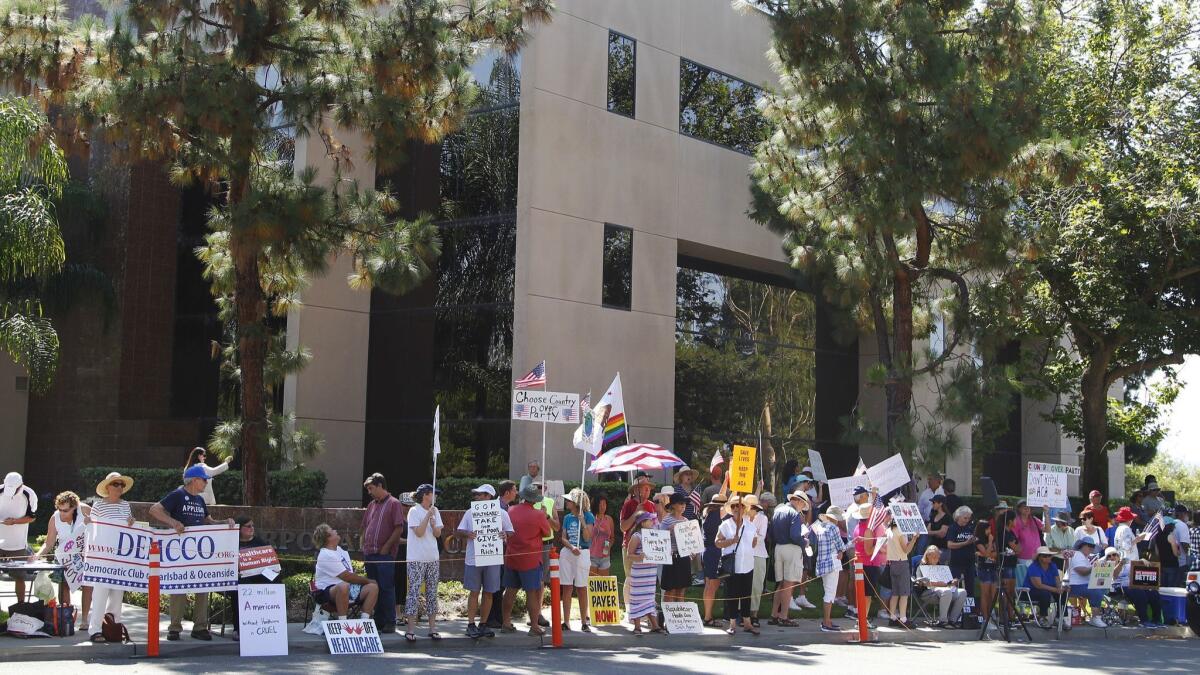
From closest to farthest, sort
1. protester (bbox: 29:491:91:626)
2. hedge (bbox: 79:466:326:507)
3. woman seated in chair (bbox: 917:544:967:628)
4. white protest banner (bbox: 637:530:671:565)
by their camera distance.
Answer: protester (bbox: 29:491:91:626)
white protest banner (bbox: 637:530:671:565)
woman seated in chair (bbox: 917:544:967:628)
hedge (bbox: 79:466:326:507)

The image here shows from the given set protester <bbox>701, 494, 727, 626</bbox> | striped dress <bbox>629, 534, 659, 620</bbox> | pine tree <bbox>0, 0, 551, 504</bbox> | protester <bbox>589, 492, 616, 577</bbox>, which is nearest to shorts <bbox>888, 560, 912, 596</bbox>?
protester <bbox>701, 494, 727, 626</bbox>

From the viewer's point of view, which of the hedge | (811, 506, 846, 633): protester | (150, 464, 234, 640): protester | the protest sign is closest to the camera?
(150, 464, 234, 640): protester

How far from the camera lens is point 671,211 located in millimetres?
27188

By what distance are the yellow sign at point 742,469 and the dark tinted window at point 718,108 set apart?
11135mm

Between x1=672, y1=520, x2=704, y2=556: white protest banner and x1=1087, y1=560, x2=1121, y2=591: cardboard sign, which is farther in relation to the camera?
x1=1087, y1=560, x2=1121, y2=591: cardboard sign

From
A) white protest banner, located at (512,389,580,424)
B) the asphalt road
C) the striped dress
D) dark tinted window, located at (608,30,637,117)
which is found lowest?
the asphalt road

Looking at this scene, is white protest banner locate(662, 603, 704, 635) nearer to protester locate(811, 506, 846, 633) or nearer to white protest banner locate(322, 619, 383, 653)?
protester locate(811, 506, 846, 633)

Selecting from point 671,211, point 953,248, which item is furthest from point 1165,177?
point 671,211

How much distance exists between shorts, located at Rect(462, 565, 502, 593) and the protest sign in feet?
7.36

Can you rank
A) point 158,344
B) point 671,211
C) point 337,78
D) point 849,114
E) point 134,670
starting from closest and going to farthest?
1. point 134,670
2. point 337,78
3. point 849,114
4. point 671,211
5. point 158,344

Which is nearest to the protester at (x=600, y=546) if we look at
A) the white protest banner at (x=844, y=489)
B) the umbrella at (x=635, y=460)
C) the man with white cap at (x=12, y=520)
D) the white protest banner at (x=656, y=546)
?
the white protest banner at (x=656, y=546)

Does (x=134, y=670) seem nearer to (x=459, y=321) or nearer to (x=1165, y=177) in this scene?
(x=459, y=321)

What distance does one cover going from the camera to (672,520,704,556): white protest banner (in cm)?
1586

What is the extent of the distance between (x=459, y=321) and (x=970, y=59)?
11245 millimetres
